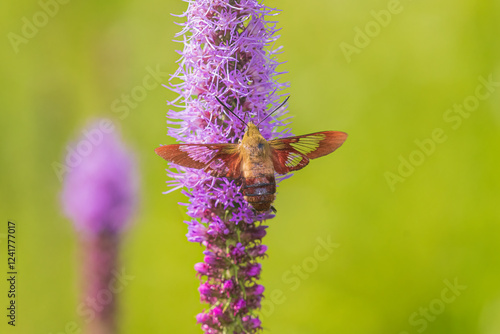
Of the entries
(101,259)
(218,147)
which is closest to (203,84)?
(218,147)

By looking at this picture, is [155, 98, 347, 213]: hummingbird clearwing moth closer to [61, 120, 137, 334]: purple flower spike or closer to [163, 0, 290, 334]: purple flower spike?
[163, 0, 290, 334]: purple flower spike

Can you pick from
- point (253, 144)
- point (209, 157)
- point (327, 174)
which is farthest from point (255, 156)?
point (327, 174)

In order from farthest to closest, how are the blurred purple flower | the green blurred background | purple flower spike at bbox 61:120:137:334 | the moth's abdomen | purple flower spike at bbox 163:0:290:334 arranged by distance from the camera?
the green blurred background, the blurred purple flower, purple flower spike at bbox 61:120:137:334, purple flower spike at bbox 163:0:290:334, the moth's abdomen

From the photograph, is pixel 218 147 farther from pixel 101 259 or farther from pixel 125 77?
pixel 125 77

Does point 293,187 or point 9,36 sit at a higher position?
point 9,36

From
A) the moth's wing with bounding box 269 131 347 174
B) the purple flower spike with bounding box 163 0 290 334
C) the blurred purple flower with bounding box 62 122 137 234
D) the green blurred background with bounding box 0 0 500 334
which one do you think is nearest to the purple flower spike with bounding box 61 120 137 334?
the blurred purple flower with bounding box 62 122 137 234

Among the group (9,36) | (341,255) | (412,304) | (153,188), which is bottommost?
(412,304)

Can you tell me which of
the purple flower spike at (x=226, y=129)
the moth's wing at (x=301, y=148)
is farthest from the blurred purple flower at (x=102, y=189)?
the moth's wing at (x=301, y=148)

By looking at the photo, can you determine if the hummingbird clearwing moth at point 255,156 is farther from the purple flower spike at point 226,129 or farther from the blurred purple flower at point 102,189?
the blurred purple flower at point 102,189
